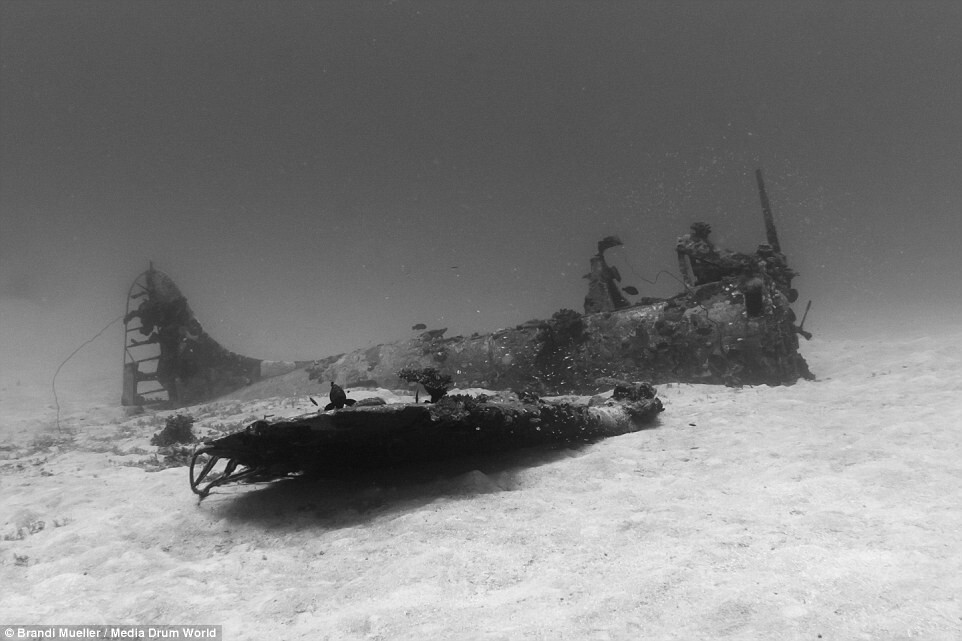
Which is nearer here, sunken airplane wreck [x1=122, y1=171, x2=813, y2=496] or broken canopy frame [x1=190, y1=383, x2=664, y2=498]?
broken canopy frame [x1=190, y1=383, x2=664, y2=498]

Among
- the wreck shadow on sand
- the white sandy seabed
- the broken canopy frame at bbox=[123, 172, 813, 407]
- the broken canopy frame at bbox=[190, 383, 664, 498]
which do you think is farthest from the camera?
the broken canopy frame at bbox=[123, 172, 813, 407]

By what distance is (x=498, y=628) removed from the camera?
2.21m

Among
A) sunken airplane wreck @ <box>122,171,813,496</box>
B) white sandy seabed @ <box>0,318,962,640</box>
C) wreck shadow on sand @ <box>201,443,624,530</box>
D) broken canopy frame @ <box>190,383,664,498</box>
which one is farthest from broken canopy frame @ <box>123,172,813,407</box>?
wreck shadow on sand @ <box>201,443,624,530</box>

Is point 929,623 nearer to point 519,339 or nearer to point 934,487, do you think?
point 934,487

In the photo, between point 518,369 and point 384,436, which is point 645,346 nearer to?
point 518,369

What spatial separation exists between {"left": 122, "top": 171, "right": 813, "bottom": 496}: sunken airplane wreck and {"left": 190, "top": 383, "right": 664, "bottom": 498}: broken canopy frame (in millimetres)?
16

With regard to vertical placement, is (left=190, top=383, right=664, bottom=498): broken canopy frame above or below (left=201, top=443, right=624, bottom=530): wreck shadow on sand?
above

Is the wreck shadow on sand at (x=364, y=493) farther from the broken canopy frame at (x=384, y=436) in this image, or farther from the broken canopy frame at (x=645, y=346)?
the broken canopy frame at (x=645, y=346)

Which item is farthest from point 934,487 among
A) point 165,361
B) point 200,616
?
point 165,361

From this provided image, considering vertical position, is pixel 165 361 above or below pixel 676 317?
above

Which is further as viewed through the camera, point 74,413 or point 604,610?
point 74,413

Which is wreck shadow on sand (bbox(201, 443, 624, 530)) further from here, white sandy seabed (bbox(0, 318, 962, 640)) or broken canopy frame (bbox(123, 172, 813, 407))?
broken canopy frame (bbox(123, 172, 813, 407))

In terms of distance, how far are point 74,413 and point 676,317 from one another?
55.5ft

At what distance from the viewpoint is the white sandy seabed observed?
224 centimetres
